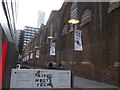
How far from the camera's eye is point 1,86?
6.80 metres

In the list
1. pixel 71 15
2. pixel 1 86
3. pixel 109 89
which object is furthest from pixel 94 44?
pixel 1 86

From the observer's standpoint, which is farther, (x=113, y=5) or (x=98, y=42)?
(x=98, y=42)

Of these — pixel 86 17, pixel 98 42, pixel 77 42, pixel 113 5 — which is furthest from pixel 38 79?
pixel 86 17

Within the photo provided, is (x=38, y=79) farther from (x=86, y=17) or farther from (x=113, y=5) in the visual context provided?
(x=86, y=17)

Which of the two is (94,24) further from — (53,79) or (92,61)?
(53,79)

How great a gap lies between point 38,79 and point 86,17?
13458mm

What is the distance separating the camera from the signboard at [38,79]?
6641 mm

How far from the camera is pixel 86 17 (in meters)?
18.4

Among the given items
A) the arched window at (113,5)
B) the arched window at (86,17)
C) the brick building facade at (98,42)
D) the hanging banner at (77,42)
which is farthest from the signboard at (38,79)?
the arched window at (86,17)

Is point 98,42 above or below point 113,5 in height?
below

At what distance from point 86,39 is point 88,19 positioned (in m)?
2.47

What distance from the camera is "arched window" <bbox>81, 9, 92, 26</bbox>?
1754cm

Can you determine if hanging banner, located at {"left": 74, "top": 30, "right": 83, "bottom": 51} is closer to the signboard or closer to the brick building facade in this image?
the brick building facade

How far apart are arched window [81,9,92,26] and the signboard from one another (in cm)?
1157
